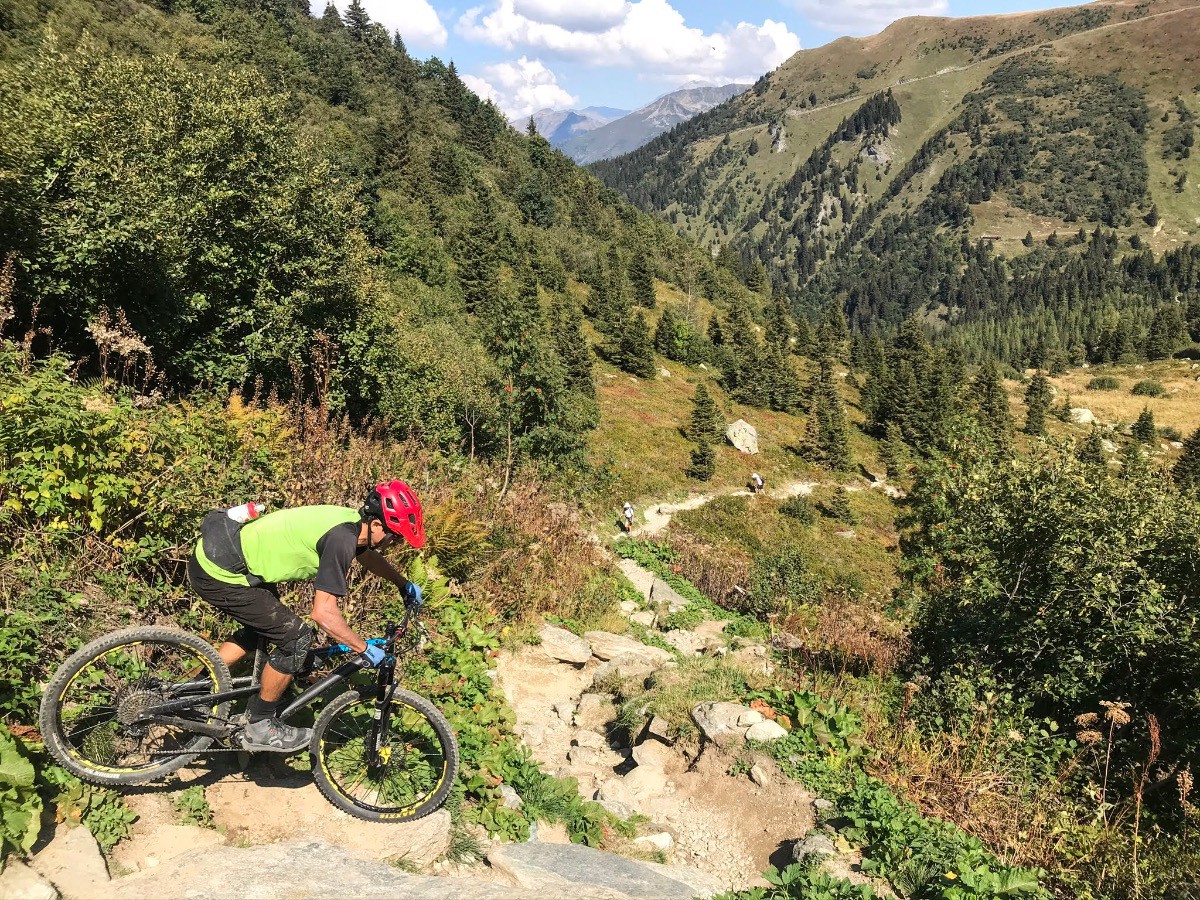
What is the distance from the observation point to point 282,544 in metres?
4.41

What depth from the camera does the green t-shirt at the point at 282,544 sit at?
4.40m

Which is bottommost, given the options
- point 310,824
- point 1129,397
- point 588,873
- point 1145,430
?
point 1129,397

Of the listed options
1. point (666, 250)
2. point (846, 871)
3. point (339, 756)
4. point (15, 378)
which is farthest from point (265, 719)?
point (666, 250)

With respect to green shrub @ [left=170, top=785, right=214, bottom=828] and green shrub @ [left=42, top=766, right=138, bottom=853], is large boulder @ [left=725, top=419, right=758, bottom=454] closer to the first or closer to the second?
green shrub @ [left=170, top=785, right=214, bottom=828]

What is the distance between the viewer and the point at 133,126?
71.0 ft

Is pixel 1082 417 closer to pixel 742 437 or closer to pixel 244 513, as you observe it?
pixel 742 437

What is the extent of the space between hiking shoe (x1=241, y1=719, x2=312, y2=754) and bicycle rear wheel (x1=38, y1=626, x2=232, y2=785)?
264 millimetres

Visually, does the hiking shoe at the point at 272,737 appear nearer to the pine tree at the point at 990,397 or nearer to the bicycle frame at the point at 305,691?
the bicycle frame at the point at 305,691

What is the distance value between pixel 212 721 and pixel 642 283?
80.1m

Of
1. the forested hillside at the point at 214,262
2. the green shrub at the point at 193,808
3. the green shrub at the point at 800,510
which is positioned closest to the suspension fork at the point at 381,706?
the green shrub at the point at 193,808

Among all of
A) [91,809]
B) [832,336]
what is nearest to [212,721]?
[91,809]

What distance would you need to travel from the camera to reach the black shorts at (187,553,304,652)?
14.4ft

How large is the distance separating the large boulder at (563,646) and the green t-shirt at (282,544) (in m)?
5.67

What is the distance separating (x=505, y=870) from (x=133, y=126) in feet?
89.0
